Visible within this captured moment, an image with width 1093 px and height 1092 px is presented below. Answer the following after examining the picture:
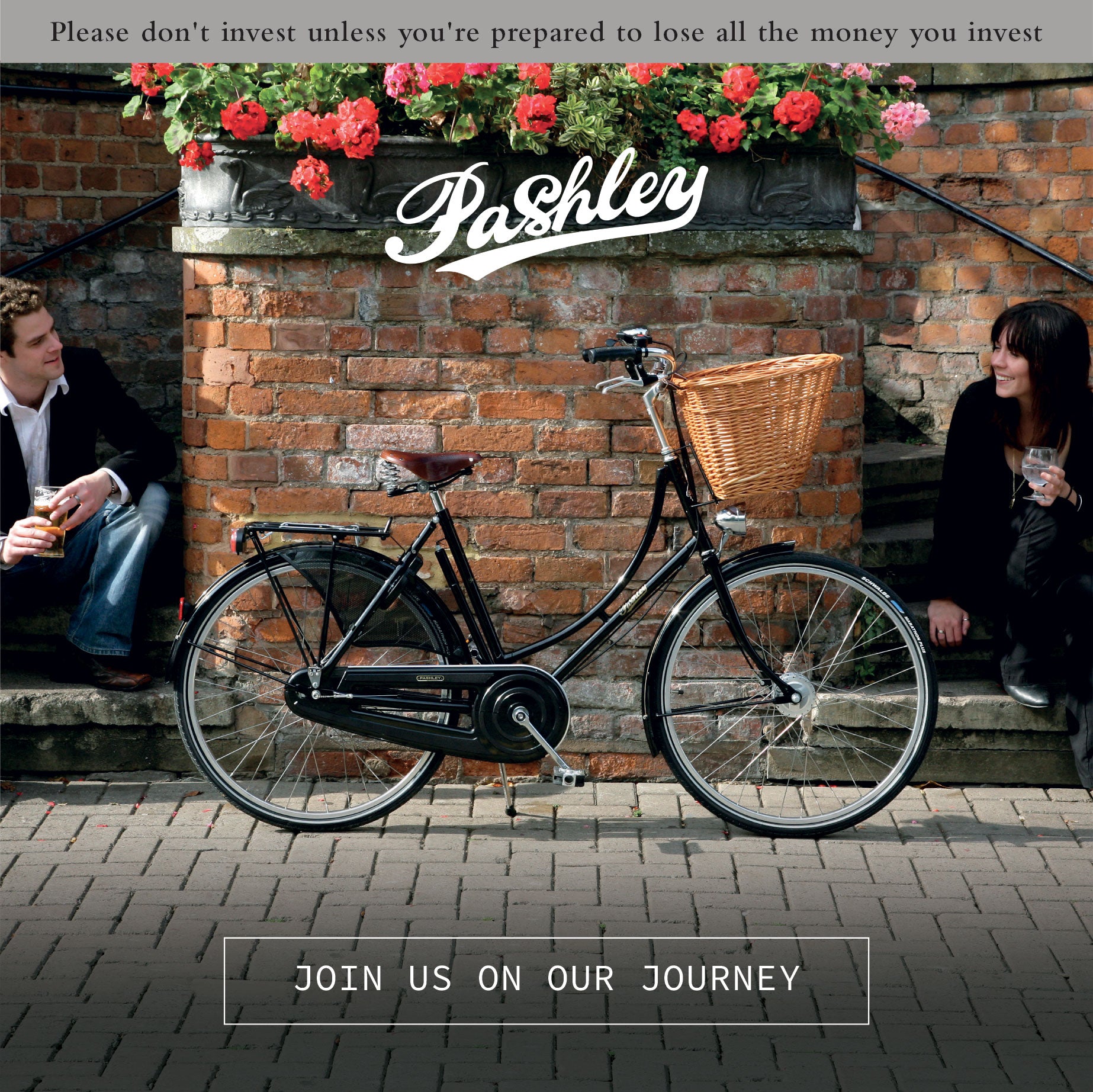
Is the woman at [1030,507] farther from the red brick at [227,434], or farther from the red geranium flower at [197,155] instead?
the red geranium flower at [197,155]

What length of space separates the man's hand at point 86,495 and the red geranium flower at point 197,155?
1.03 m

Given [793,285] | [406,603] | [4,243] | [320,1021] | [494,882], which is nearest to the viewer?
[320,1021]

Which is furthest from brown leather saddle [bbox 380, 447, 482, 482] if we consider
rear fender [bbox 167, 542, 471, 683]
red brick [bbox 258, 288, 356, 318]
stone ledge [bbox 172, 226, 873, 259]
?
stone ledge [bbox 172, 226, 873, 259]

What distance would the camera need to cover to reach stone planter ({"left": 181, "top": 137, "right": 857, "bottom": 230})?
4.65 meters

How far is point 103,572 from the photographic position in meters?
4.88

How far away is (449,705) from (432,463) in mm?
746

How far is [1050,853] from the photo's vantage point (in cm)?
438

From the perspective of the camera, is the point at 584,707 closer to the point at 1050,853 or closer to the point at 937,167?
the point at 1050,853

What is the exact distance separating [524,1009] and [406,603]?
142 centimetres

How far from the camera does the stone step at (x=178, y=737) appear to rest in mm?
4867

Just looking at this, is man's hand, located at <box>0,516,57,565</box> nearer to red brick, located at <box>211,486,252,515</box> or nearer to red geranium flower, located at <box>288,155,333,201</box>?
red brick, located at <box>211,486,252,515</box>

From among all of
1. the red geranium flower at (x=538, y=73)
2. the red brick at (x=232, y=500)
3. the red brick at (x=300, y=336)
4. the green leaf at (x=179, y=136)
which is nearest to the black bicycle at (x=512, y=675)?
the red brick at (x=232, y=500)

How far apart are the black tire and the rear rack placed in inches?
2.5

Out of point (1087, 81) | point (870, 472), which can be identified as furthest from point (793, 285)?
point (1087, 81)
